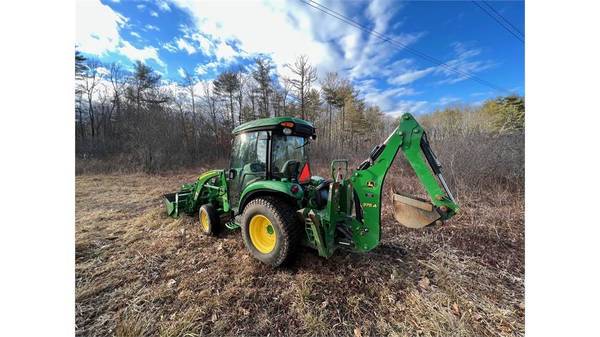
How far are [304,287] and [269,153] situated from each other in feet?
5.39

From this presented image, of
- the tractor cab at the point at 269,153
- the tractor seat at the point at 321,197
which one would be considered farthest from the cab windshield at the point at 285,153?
the tractor seat at the point at 321,197

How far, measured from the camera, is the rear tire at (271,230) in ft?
7.90

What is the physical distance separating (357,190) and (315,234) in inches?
25.3

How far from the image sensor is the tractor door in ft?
9.93

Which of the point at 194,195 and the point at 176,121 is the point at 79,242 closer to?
the point at 194,195

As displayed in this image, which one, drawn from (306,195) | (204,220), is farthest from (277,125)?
(204,220)

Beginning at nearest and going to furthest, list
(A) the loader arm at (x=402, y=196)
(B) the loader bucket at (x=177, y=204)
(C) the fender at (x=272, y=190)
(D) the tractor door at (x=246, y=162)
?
(A) the loader arm at (x=402, y=196) < (C) the fender at (x=272, y=190) < (D) the tractor door at (x=246, y=162) < (B) the loader bucket at (x=177, y=204)

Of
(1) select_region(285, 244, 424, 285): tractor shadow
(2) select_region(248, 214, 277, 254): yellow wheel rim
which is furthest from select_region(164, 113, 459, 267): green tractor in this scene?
(1) select_region(285, 244, 424, 285): tractor shadow

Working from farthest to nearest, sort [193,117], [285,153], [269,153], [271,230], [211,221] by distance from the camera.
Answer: [193,117]
[211,221]
[285,153]
[269,153]
[271,230]

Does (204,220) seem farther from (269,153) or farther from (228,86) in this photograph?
(228,86)

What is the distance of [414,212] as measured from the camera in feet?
7.12

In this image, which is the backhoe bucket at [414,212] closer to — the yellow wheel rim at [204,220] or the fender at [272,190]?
the fender at [272,190]

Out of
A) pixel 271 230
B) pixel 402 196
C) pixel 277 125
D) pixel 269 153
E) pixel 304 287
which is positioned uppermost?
pixel 277 125

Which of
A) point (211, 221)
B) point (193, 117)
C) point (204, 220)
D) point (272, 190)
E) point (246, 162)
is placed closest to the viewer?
point (272, 190)
